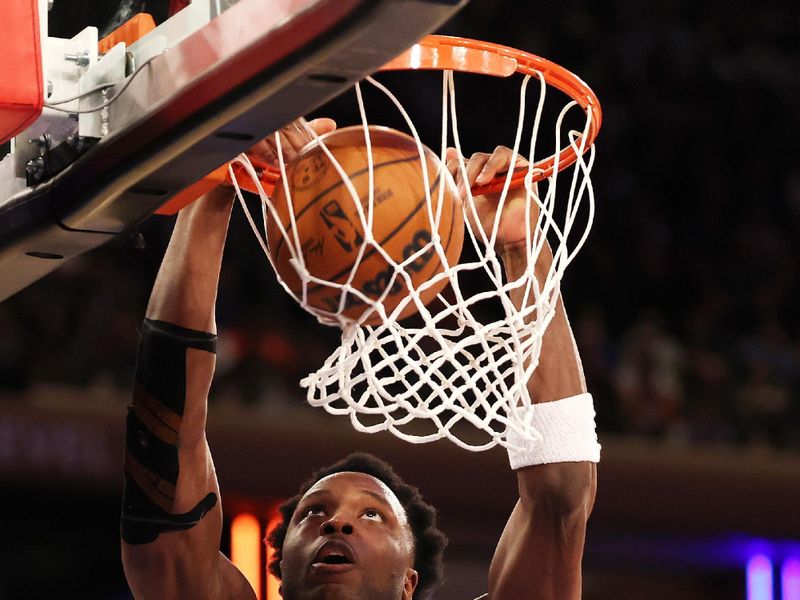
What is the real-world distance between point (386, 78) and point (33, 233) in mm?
5594

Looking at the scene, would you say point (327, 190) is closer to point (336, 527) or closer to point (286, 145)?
point (286, 145)

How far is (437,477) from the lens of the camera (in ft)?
20.3

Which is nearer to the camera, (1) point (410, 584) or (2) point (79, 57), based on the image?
(2) point (79, 57)

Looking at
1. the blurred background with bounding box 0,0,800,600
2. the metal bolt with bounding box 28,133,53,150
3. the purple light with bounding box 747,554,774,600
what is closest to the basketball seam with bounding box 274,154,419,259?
the metal bolt with bounding box 28,133,53,150

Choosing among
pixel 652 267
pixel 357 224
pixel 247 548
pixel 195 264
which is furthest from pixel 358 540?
pixel 652 267

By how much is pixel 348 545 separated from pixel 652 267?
16.9 ft

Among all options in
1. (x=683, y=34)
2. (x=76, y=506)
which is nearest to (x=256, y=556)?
(x=76, y=506)

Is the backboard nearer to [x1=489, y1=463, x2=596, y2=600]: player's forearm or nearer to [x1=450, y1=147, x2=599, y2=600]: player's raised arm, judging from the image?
[x1=450, y1=147, x2=599, y2=600]: player's raised arm

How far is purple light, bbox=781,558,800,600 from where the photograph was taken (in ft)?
21.7

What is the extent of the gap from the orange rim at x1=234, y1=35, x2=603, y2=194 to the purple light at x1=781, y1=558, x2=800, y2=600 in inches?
167

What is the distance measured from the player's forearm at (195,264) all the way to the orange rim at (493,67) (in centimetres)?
24

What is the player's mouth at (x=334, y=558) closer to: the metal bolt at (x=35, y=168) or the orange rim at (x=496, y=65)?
the orange rim at (x=496, y=65)

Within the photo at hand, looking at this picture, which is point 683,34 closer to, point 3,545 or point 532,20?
point 532,20

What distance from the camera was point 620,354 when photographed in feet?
24.1
